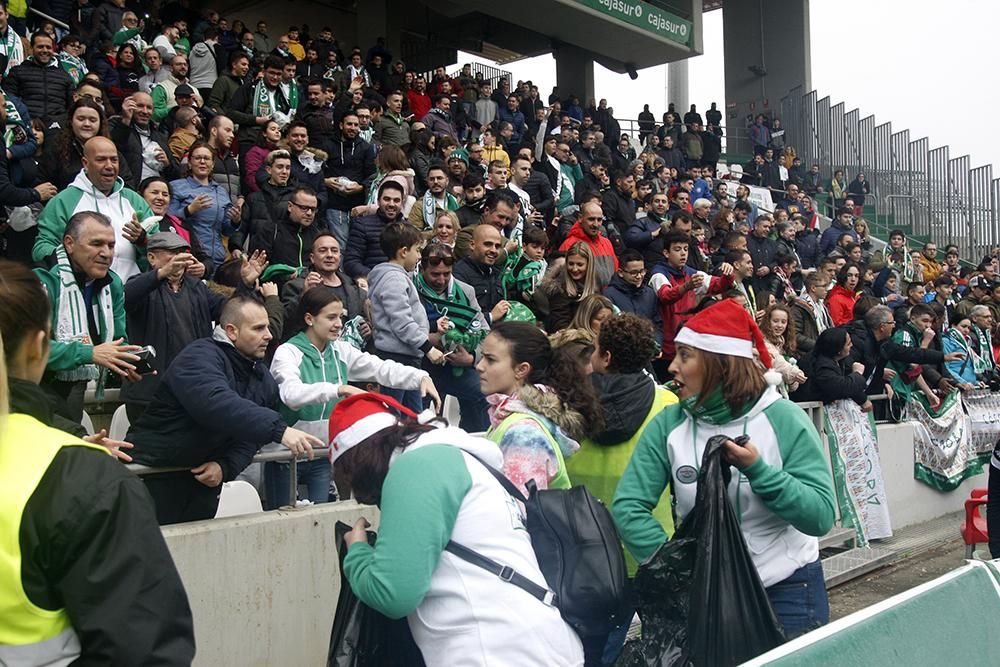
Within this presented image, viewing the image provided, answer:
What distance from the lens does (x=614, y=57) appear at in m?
25.7

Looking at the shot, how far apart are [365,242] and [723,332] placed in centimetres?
528

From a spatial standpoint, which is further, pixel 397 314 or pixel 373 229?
pixel 373 229

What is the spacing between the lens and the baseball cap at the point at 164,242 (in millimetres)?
5859

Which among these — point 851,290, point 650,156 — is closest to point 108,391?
point 851,290

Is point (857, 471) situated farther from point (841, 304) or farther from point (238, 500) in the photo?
point (238, 500)

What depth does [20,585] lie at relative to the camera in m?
1.70

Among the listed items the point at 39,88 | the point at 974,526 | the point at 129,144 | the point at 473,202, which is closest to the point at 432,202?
the point at 473,202

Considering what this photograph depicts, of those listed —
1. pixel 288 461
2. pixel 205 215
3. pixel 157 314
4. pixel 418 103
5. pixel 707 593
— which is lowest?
pixel 707 593

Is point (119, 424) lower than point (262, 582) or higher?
higher

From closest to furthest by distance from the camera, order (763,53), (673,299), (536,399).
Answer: (536,399), (673,299), (763,53)

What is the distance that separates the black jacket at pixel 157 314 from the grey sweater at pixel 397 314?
1.05 m

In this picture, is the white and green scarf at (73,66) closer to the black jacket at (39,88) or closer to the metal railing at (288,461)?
the black jacket at (39,88)

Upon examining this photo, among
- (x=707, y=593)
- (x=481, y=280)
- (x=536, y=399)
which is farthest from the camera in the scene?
(x=481, y=280)

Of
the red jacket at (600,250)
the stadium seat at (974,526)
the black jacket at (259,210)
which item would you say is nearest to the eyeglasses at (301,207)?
the black jacket at (259,210)
